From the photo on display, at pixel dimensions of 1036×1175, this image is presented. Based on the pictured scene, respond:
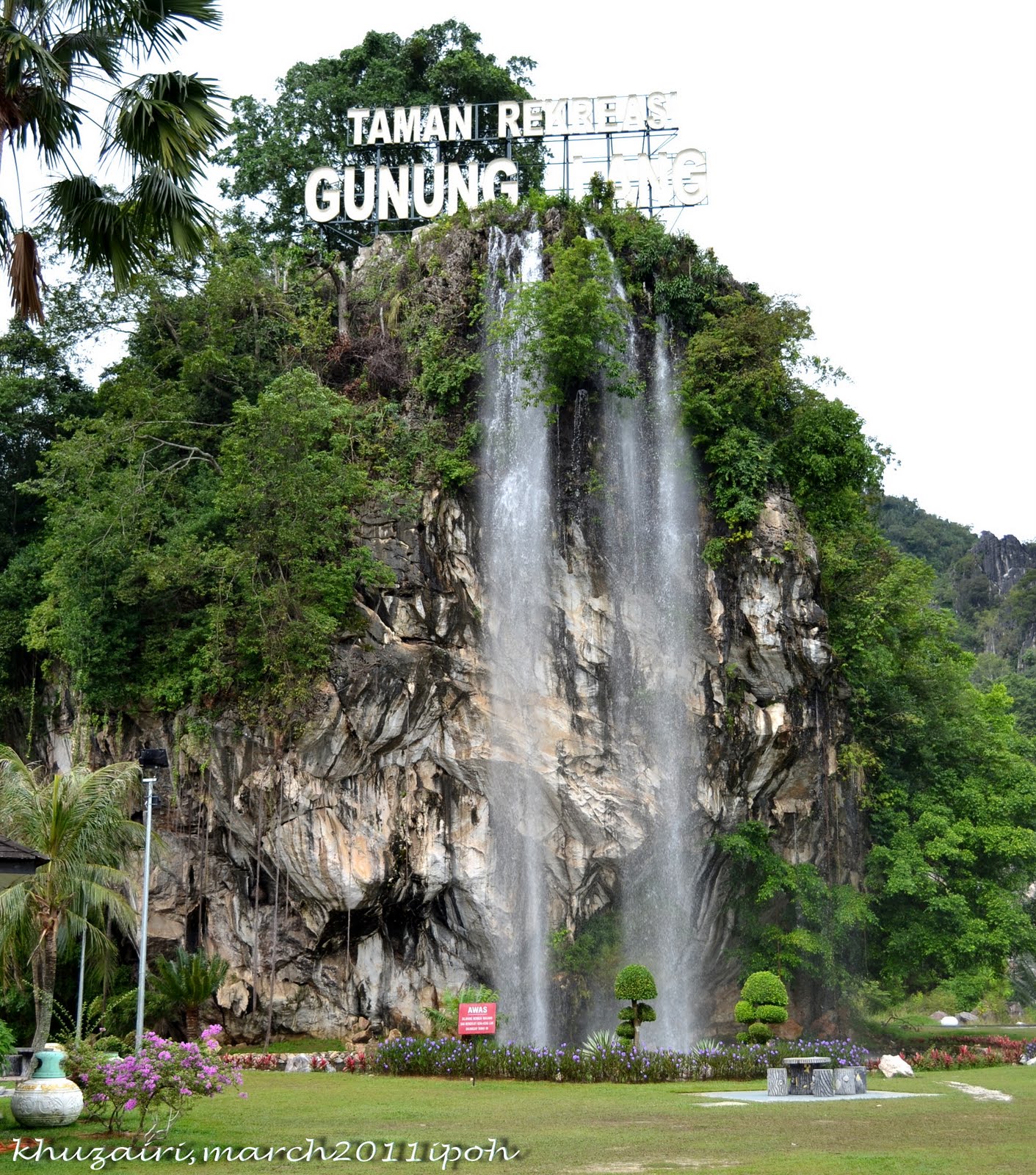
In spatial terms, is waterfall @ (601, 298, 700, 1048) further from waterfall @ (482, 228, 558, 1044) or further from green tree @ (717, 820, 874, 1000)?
waterfall @ (482, 228, 558, 1044)

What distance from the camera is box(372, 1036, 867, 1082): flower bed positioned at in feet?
71.3

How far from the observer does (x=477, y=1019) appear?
2144cm

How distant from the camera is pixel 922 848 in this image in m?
30.1

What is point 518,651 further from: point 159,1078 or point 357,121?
point 357,121

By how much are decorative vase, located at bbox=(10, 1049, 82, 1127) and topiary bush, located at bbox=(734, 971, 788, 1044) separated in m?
13.0

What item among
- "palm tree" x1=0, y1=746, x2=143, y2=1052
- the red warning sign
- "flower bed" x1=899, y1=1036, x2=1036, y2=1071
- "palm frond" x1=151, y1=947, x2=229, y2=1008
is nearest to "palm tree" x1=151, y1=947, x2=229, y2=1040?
"palm frond" x1=151, y1=947, x2=229, y2=1008

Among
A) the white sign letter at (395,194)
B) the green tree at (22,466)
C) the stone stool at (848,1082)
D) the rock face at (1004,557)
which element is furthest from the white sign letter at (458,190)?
the rock face at (1004,557)

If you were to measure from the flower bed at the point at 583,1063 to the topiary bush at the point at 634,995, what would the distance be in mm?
465

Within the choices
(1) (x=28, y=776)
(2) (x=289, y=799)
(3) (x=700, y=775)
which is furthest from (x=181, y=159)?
(3) (x=700, y=775)

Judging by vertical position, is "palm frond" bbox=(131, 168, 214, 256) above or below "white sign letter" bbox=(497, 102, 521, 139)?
below

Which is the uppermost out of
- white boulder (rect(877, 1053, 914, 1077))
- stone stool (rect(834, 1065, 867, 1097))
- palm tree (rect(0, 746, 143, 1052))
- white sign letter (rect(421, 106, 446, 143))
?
white sign letter (rect(421, 106, 446, 143))

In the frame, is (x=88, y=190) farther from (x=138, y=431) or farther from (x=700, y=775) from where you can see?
(x=700, y=775)

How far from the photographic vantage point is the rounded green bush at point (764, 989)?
23.2 metres

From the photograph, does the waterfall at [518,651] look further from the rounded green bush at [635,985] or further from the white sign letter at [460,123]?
the white sign letter at [460,123]
